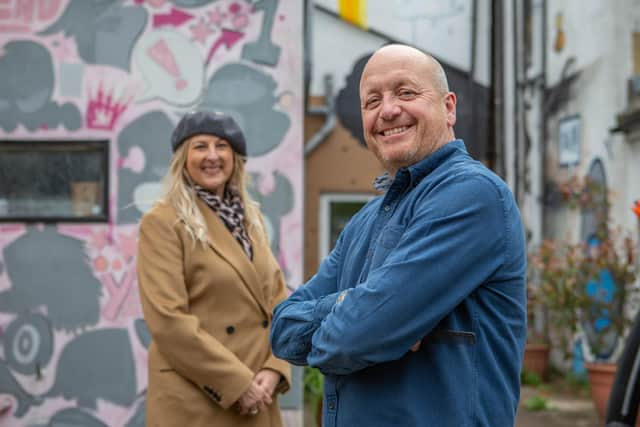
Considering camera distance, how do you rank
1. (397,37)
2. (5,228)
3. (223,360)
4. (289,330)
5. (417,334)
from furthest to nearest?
(397,37), (5,228), (223,360), (289,330), (417,334)

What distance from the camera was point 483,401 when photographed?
73.5 inches

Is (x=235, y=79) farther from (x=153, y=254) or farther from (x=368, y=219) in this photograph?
(x=368, y=219)

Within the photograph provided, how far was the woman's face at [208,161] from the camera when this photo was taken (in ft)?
11.9

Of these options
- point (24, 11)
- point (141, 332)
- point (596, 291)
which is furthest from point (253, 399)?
point (596, 291)

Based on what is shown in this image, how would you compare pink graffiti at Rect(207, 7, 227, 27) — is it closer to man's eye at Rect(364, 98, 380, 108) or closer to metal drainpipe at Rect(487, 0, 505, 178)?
man's eye at Rect(364, 98, 380, 108)

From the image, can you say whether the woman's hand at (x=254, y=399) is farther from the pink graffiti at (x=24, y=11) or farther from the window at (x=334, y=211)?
the window at (x=334, y=211)

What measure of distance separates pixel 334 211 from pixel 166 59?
3878 millimetres

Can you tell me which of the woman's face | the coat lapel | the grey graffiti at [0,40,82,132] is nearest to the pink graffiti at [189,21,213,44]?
the grey graffiti at [0,40,82,132]

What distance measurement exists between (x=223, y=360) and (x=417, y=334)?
1.63m

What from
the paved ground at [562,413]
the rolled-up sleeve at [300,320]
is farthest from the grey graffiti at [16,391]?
the rolled-up sleeve at [300,320]

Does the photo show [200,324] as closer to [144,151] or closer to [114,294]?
[114,294]

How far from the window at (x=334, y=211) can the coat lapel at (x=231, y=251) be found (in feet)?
19.5

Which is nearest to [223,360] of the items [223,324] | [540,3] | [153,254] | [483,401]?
[223,324]

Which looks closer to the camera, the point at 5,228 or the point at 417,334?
the point at 417,334
